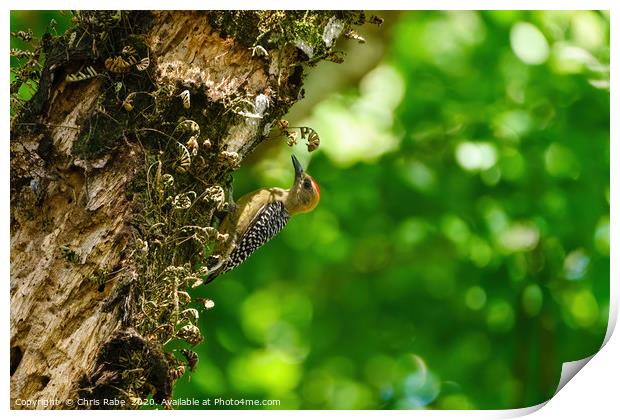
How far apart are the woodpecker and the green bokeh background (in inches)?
2.5

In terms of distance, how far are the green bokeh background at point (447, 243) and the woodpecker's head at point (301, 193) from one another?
45 mm

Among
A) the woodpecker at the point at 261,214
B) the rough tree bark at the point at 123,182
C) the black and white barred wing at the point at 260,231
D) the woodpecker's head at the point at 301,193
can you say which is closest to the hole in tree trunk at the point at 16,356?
the rough tree bark at the point at 123,182

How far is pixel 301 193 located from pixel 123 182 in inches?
43.8

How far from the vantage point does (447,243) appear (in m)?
3.43

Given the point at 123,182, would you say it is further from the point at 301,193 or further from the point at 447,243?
the point at 447,243

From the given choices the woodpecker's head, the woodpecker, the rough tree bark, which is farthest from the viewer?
the woodpecker's head

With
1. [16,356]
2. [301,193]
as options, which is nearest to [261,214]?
[301,193]

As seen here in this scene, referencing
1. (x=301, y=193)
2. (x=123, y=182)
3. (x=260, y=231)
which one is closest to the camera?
(x=123, y=182)

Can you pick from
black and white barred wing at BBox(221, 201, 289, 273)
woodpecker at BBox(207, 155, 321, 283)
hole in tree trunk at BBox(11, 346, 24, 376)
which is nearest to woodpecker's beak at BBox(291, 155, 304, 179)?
woodpecker at BBox(207, 155, 321, 283)

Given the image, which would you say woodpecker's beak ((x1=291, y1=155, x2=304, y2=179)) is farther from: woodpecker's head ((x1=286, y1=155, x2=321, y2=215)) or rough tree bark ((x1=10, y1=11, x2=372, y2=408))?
rough tree bark ((x1=10, y1=11, x2=372, y2=408))

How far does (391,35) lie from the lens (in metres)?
3.21

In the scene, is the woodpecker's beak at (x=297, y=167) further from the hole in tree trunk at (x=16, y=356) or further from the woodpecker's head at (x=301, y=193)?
the hole in tree trunk at (x=16, y=356)

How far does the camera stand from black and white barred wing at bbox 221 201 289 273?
3192 millimetres

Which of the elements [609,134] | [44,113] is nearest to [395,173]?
[609,134]
